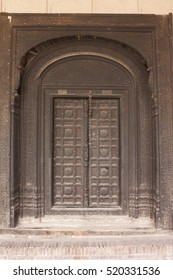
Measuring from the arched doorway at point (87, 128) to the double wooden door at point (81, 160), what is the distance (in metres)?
0.01

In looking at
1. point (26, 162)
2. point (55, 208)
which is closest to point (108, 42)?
point (26, 162)

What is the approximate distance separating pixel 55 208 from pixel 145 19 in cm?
275

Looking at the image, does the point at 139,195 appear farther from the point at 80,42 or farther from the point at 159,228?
the point at 80,42

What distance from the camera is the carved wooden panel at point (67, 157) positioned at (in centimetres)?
432

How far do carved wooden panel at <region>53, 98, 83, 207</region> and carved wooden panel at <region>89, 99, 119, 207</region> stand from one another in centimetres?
16

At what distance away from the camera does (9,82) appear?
4074 mm

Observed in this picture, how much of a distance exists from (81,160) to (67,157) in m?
0.19

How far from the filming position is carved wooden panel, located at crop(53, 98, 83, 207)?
4.32 metres
